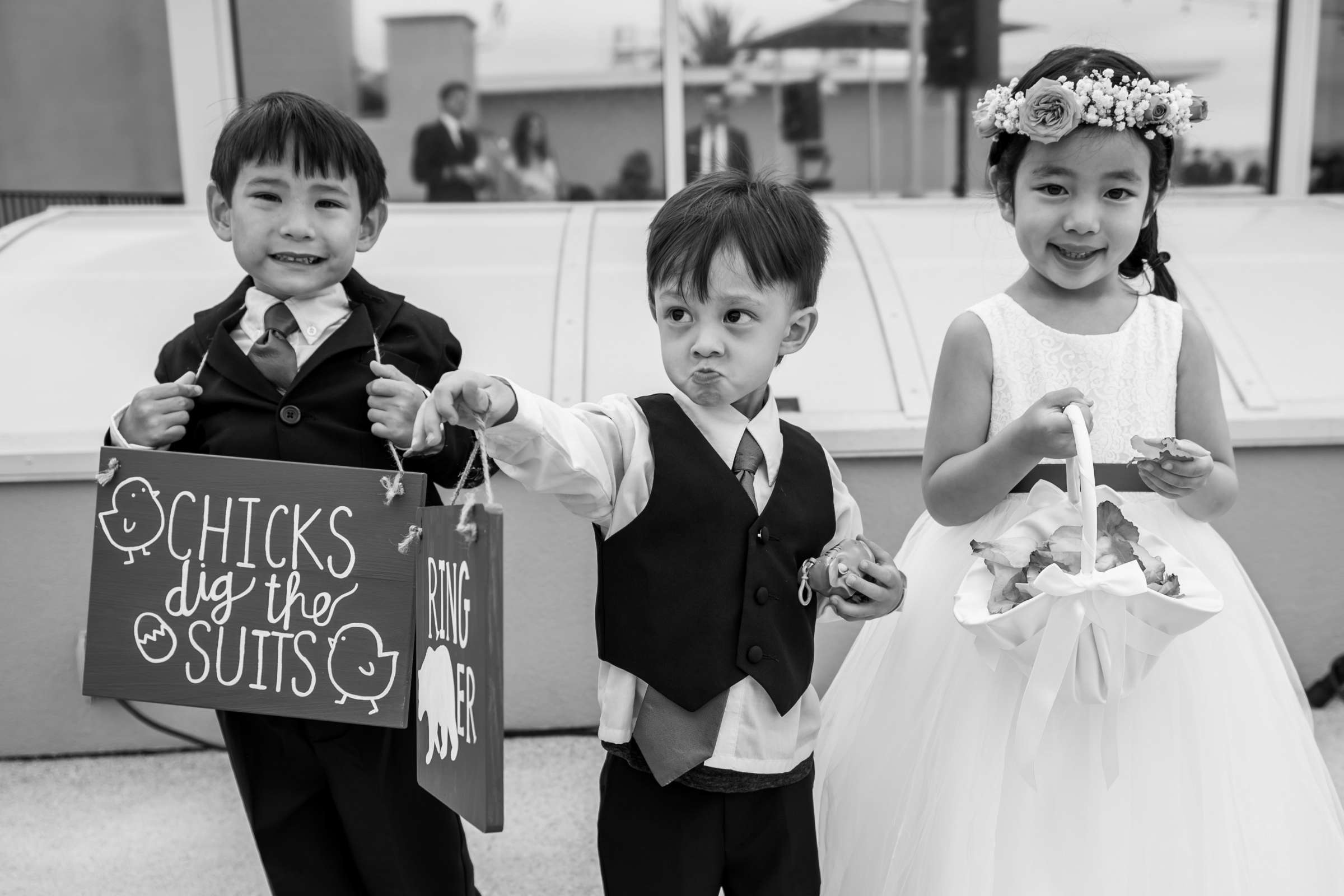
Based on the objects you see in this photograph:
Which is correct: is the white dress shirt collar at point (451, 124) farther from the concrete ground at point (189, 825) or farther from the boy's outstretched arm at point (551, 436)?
the boy's outstretched arm at point (551, 436)

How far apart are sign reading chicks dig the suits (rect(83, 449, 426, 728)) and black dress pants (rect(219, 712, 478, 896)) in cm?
12

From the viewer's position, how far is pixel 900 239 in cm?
319

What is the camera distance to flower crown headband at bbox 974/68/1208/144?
146 cm

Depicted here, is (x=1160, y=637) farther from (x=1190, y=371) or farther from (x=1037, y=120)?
(x=1037, y=120)

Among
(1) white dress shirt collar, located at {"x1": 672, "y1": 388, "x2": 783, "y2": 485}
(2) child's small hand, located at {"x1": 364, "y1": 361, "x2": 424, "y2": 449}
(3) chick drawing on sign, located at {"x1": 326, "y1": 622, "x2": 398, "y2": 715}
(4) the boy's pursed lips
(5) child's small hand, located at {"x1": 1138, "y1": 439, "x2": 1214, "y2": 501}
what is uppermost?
(4) the boy's pursed lips

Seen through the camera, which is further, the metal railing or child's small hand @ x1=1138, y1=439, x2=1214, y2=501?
the metal railing

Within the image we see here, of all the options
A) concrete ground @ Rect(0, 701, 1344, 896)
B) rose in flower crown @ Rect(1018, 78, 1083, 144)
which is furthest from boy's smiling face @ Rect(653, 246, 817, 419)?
concrete ground @ Rect(0, 701, 1344, 896)

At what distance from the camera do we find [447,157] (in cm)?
397

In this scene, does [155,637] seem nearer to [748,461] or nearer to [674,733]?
[674,733]

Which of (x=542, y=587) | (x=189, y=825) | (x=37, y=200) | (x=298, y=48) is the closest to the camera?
(x=189, y=825)

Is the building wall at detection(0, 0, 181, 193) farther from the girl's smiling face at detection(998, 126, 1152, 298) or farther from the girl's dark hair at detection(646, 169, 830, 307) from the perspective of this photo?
the girl's smiling face at detection(998, 126, 1152, 298)

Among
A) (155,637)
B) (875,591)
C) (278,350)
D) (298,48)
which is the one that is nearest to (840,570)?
(875,591)

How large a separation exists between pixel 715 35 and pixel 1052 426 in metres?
3.01

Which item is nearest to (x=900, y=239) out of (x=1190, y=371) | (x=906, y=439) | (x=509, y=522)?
(x=906, y=439)
